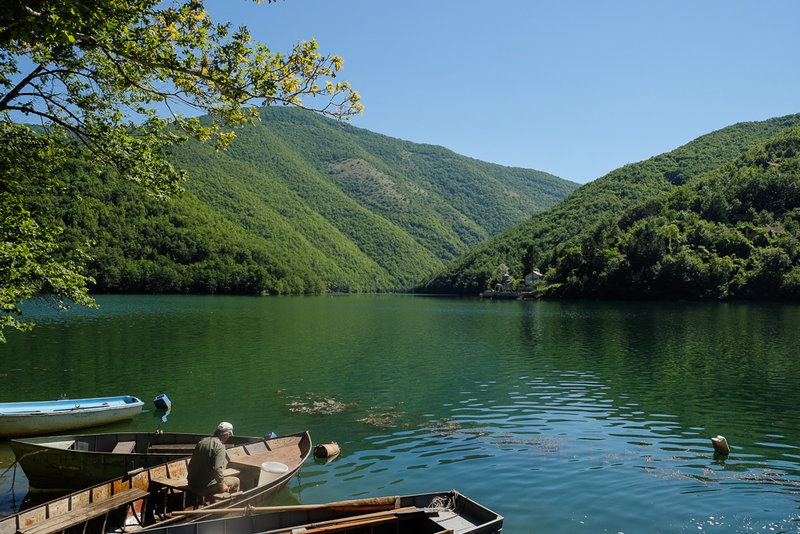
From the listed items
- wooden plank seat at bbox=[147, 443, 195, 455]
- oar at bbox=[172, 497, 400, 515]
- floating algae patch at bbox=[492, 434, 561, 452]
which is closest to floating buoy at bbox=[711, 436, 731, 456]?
floating algae patch at bbox=[492, 434, 561, 452]

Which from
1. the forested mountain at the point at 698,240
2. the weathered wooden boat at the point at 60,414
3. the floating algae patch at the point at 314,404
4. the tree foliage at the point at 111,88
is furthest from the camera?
the forested mountain at the point at 698,240

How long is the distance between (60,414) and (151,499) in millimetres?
11788

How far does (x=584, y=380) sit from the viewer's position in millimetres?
32844

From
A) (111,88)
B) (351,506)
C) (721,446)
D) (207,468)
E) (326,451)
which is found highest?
(111,88)

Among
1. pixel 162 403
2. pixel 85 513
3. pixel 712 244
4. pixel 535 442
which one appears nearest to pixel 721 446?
pixel 535 442

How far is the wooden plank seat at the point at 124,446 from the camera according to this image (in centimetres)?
1708

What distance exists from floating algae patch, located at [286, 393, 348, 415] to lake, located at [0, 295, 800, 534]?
0.16m

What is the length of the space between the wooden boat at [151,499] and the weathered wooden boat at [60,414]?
10368mm

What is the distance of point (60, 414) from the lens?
21.7 m

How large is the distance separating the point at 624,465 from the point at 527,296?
15771 cm

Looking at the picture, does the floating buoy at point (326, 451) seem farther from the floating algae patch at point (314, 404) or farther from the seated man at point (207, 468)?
the floating algae patch at point (314, 404)

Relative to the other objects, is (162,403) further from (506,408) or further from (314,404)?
(506,408)

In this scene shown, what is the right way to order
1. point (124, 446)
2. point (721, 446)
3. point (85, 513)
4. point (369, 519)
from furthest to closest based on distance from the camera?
point (721, 446) → point (124, 446) → point (85, 513) → point (369, 519)

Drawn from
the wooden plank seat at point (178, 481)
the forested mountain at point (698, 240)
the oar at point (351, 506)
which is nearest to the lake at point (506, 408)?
the wooden plank seat at point (178, 481)
